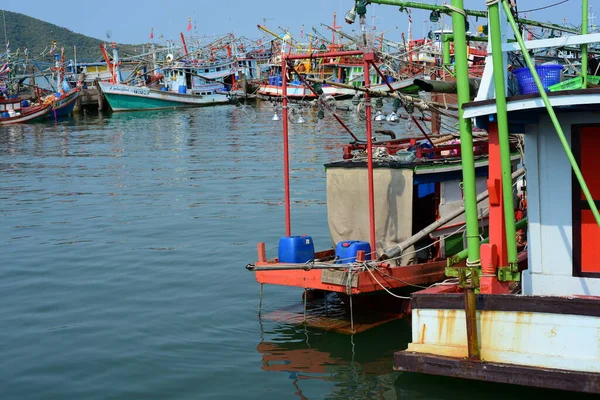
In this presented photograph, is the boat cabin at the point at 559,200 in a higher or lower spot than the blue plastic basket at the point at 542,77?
lower

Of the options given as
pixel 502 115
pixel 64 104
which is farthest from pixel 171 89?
pixel 502 115

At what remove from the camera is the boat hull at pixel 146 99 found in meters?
64.1

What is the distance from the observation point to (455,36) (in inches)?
319

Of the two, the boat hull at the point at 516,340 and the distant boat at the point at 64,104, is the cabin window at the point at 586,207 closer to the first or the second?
the boat hull at the point at 516,340

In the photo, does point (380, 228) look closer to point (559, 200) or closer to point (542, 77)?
point (559, 200)

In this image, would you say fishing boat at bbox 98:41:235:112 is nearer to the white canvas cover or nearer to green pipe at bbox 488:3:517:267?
the white canvas cover

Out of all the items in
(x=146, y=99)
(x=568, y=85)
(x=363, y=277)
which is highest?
(x=146, y=99)

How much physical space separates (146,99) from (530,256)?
59.5m

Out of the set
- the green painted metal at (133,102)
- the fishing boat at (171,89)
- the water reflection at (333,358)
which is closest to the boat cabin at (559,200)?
the water reflection at (333,358)

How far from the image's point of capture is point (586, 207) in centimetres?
834

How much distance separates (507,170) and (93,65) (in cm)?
7993

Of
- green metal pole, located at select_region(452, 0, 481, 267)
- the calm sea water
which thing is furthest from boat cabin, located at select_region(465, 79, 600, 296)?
the calm sea water

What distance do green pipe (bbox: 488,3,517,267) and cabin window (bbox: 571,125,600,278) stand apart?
74 centimetres

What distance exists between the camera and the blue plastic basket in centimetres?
845
